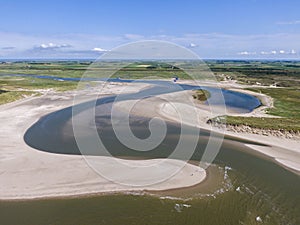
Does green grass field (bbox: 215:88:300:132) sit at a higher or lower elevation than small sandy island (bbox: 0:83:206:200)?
higher

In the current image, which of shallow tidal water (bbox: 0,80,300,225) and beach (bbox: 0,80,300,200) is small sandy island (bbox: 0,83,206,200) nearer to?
beach (bbox: 0,80,300,200)

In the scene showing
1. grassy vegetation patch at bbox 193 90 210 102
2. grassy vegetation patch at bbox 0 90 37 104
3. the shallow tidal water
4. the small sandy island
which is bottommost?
the shallow tidal water

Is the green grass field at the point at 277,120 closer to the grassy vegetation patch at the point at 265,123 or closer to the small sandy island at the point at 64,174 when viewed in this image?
the grassy vegetation patch at the point at 265,123

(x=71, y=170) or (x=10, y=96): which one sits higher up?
(x=10, y=96)

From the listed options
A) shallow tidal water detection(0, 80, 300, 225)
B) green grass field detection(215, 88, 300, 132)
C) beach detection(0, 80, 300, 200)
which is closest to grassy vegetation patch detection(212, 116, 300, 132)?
green grass field detection(215, 88, 300, 132)

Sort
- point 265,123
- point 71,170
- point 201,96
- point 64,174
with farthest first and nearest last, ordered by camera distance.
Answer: point 201,96 → point 265,123 → point 71,170 → point 64,174

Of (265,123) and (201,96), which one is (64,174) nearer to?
(265,123)

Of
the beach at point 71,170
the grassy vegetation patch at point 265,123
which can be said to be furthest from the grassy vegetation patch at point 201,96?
the beach at point 71,170

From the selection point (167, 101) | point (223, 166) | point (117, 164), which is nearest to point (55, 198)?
point (117, 164)

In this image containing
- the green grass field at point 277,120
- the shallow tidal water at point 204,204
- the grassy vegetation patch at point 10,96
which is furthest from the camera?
the grassy vegetation patch at point 10,96

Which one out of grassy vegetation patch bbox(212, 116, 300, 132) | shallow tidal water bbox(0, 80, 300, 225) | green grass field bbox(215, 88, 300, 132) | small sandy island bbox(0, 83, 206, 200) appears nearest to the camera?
shallow tidal water bbox(0, 80, 300, 225)

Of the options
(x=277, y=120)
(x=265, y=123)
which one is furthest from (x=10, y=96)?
(x=277, y=120)
